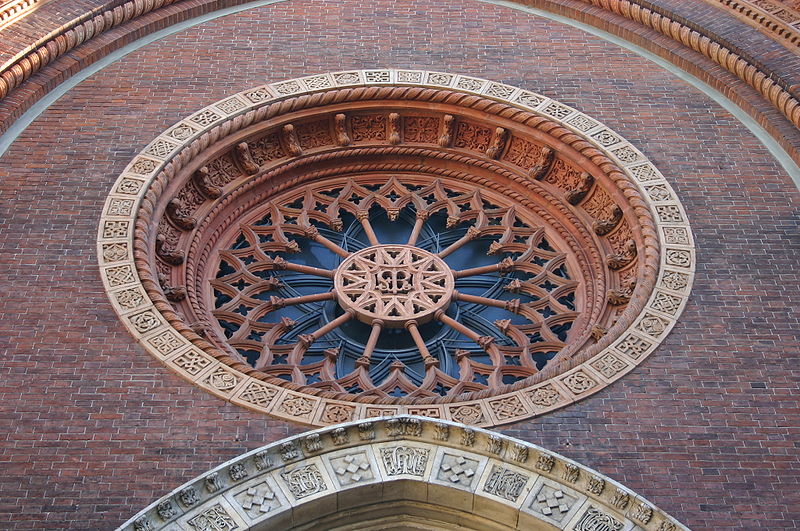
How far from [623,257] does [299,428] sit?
4494 millimetres

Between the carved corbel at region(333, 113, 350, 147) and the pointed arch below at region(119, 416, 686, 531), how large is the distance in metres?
5.46

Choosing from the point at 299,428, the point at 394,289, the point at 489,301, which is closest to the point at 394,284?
the point at 394,289

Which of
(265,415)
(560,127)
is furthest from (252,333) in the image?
(560,127)

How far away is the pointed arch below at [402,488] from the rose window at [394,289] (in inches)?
63.5

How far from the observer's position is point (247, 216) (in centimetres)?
1698

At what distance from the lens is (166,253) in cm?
1559

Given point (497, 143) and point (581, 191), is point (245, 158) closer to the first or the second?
point (497, 143)

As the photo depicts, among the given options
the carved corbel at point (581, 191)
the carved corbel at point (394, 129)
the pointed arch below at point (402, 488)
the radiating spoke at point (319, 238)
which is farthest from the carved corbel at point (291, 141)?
the pointed arch below at point (402, 488)

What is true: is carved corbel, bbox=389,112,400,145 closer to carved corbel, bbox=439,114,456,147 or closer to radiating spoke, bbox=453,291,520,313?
carved corbel, bbox=439,114,456,147

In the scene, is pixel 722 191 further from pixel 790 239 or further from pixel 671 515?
pixel 671 515

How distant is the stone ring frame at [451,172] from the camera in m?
13.4

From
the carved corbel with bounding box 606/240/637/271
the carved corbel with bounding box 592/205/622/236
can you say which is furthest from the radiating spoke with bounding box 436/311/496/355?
Answer: the carved corbel with bounding box 592/205/622/236

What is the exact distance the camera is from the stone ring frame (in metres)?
→ 13.4

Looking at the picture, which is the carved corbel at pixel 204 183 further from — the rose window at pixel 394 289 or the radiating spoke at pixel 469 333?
the radiating spoke at pixel 469 333
